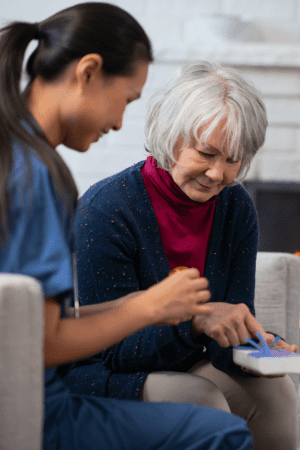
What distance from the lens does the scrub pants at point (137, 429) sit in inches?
25.2

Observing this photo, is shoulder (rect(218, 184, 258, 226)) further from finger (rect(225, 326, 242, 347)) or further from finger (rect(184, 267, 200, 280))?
finger (rect(184, 267, 200, 280))

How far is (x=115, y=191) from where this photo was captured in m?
1.02

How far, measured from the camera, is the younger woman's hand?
2.19ft

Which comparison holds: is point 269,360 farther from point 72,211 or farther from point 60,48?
point 60,48

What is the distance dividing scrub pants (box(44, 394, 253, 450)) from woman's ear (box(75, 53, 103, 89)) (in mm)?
428

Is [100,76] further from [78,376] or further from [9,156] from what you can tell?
[78,376]

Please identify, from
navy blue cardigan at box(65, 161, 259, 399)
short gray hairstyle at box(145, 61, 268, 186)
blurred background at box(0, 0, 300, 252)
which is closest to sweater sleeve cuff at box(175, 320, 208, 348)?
navy blue cardigan at box(65, 161, 259, 399)

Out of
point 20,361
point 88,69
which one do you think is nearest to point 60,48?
point 88,69

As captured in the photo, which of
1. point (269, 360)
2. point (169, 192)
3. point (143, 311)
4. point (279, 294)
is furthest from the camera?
point (279, 294)

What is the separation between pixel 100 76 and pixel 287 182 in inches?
75.6

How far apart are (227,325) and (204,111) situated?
386 mm

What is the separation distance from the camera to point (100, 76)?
29.4 inches

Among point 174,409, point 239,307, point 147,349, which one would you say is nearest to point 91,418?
point 174,409

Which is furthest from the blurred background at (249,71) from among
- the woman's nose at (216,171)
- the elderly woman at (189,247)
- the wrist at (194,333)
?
the wrist at (194,333)
